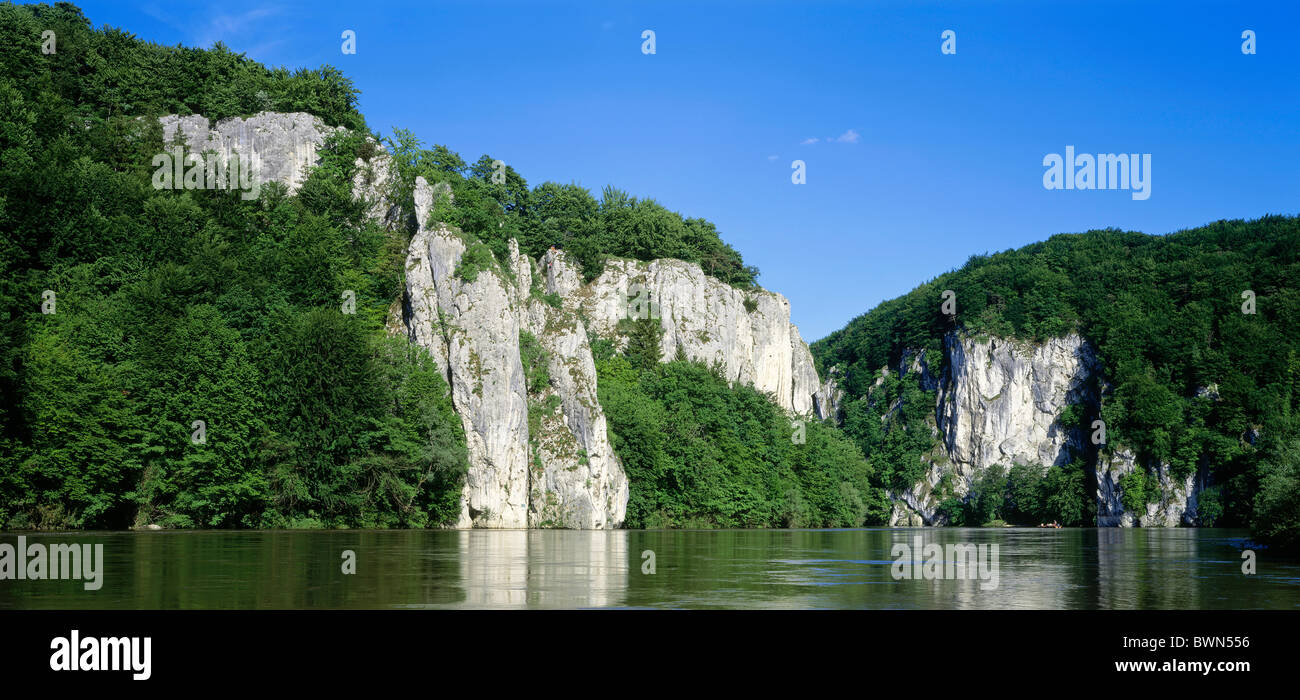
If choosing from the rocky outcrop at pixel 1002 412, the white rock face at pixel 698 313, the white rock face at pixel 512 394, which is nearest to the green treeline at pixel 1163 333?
the rocky outcrop at pixel 1002 412

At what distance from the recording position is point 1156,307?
155 metres

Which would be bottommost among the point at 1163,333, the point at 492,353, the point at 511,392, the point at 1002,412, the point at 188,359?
the point at 1002,412

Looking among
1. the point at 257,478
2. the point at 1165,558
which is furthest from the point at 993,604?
the point at 257,478

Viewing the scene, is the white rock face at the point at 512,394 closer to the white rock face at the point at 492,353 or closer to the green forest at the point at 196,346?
the white rock face at the point at 492,353

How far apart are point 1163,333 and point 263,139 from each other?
127096 mm

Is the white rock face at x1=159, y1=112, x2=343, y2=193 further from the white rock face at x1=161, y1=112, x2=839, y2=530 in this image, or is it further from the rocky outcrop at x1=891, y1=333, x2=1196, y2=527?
the rocky outcrop at x1=891, y1=333, x2=1196, y2=527

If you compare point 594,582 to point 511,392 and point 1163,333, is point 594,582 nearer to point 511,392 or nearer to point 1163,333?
point 511,392

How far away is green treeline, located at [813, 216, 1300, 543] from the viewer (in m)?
132

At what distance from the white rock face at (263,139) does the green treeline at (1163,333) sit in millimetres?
96041

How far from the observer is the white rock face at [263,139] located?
9062cm

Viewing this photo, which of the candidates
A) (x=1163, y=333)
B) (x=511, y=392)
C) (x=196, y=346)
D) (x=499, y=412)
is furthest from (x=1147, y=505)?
(x=196, y=346)

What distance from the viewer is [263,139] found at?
9156 centimetres

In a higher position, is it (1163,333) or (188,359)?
(1163,333)
